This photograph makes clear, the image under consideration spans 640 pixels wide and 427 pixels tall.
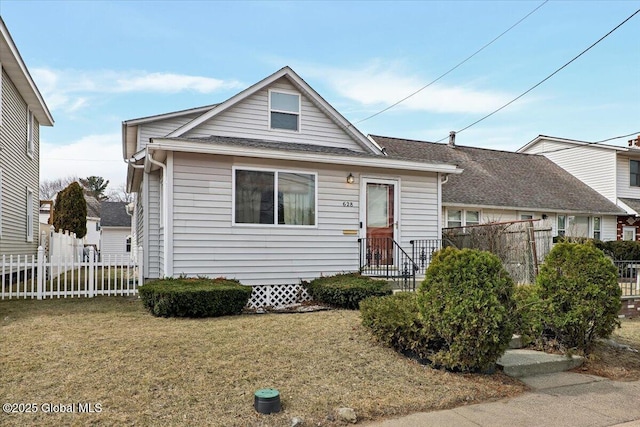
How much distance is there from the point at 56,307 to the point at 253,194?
13.6 feet

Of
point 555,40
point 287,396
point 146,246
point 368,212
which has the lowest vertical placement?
point 287,396

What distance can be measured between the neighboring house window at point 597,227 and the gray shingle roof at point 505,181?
23.6 inches

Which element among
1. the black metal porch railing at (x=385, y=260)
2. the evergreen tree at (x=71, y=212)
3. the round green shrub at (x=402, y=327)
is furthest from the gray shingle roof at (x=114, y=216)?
the round green shrub at (x=402, y=327)

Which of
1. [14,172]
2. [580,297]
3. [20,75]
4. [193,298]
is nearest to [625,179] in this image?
[580,297]

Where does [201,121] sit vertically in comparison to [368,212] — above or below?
above

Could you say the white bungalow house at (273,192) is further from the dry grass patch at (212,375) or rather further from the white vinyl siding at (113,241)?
the white vinyl siding at (113,241)

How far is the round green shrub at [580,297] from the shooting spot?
565 centimetres

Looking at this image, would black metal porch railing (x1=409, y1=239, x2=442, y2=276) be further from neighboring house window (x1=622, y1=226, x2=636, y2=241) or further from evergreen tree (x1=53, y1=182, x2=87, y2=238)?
evergreen tree (x1=53, y1=182, x2=87, y2=238)

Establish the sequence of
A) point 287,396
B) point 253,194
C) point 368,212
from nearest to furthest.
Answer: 1. point 287,396
2. point 253,194
3. point 368,212

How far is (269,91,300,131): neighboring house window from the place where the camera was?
11.4 m

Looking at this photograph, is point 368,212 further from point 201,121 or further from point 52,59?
point 52,59

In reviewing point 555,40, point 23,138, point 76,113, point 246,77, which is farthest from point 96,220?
point 555,40

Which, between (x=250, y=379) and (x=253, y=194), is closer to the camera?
(x=250, y=379)

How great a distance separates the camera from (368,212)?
34.2 ft
